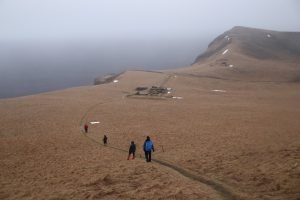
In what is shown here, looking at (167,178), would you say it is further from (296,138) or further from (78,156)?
(296,138)

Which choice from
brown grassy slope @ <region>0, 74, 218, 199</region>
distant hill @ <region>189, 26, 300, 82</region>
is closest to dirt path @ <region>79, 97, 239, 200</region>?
brown grassy slope @ <region>0, 74, 218, 199</region>

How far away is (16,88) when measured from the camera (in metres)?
131

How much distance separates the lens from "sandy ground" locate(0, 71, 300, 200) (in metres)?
17.2

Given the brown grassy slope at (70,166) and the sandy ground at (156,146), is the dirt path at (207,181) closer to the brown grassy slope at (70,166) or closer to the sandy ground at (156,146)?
the sandy ground at (156,146)

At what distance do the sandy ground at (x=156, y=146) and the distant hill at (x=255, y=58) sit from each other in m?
25.1

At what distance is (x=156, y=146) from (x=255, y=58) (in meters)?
91.2

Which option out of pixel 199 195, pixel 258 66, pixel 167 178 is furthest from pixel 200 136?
pixel 258 66

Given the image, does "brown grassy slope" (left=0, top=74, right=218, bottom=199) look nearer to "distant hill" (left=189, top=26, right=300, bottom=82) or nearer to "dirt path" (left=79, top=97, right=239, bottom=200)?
"dirt path" (left=79, top=97, right=239, bottom=200)

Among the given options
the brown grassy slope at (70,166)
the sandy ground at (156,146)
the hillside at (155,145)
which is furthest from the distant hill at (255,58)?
the brown grassy slope at (70,166)

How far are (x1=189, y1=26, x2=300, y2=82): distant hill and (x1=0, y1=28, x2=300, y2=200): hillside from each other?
20.1 metres

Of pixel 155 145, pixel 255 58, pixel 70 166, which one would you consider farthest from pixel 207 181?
pixel 255 58

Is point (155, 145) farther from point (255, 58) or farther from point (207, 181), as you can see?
point (255, 58)

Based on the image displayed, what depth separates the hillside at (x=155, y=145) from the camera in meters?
17.2

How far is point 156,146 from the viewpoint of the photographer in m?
28.2
